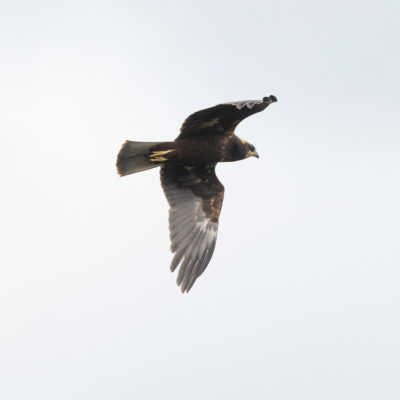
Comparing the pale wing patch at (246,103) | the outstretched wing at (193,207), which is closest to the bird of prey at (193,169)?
the outstretched wing at (193,207)

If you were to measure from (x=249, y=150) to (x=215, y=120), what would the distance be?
4.73 ft

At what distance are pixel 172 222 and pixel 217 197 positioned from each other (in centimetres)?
92

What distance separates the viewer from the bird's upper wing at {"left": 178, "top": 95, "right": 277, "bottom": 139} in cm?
1310

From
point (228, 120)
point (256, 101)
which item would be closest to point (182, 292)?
point (228, 120)

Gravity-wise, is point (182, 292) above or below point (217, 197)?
below

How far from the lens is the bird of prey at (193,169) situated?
1379 cm

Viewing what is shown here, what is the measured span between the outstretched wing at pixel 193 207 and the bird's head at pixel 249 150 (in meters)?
0.61

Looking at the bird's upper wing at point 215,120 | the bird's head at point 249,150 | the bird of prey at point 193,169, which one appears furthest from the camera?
the bird's head at point 249,150

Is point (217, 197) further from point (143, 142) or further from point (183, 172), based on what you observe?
point (143, 142)

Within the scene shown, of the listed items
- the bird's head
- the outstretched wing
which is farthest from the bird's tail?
the bird's head

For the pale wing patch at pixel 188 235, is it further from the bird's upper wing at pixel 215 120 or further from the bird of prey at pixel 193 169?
the bird's upper wing at pixel 215 120

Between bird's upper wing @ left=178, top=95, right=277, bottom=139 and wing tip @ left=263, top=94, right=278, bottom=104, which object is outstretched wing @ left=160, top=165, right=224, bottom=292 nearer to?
bird's upper wing @ left=178, top=95, right=277, bottom=139

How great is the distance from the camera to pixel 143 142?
46.0 ft

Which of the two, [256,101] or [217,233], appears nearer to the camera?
[256,101]
